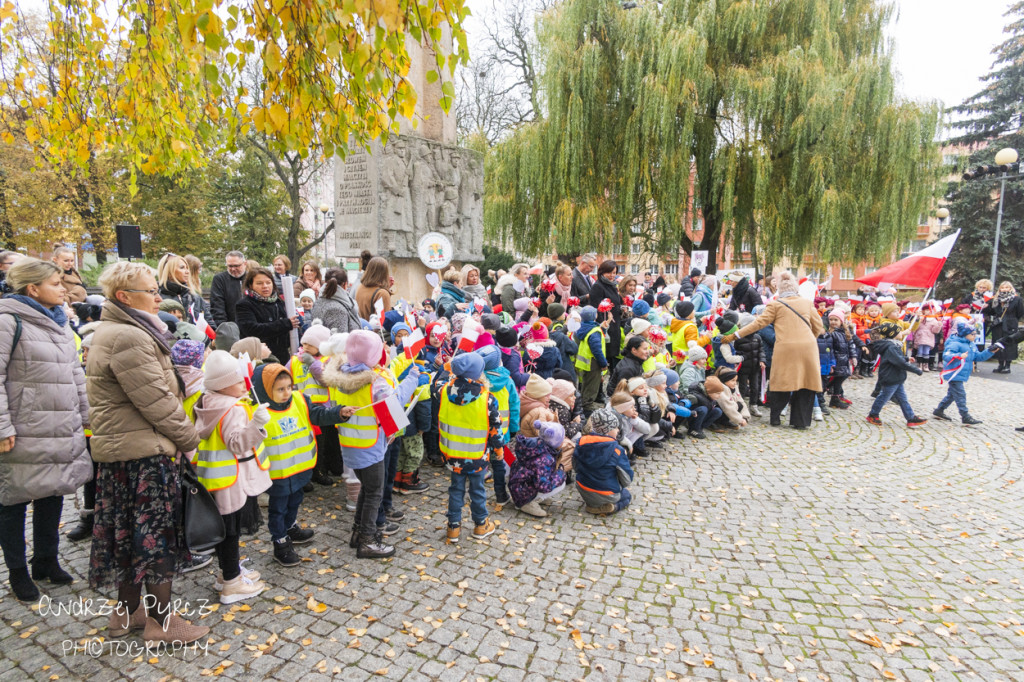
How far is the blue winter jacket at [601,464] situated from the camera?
469 centimetres

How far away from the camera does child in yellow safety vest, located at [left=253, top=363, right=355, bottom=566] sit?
3572 millimetres

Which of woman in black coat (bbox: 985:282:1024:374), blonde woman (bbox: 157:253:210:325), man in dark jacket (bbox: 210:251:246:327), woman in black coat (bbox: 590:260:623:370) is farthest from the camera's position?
woman in black coat (bbox: 985:282:1024:374)

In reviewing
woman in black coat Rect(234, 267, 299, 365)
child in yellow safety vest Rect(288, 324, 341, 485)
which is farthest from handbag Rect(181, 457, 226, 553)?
woman in black coat Rect(234, 267, 299, 365)

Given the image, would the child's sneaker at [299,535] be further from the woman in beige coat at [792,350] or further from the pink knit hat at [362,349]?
the woman in beige coat at [792,350]

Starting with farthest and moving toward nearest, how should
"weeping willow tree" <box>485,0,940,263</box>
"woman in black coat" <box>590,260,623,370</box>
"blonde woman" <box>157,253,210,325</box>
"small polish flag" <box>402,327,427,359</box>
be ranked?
"weeping willow tree" <box>485,0,940,263</box> < "woman in black coat" <box>590,260,623,370</box> < "blonde woman" <box>157,253,210,325</box> < "small polish flag" <box>402,327,427,359</box>

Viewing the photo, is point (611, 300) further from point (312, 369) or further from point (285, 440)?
point (285, 440)

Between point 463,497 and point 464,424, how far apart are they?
608 millimetres

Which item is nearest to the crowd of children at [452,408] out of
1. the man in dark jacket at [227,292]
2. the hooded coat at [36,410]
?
the man in dark jacket at [227,292]

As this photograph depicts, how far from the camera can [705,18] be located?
1370 cm

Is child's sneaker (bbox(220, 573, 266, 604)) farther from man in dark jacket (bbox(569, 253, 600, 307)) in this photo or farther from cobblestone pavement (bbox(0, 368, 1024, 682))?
man in dark jacket (bbox(569, 253, 600, 307))

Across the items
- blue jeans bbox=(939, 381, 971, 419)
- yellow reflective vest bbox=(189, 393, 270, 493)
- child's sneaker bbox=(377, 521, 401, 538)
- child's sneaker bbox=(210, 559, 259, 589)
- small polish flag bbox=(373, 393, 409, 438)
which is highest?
small polish flag bbox=(373, 393, 409, 438)

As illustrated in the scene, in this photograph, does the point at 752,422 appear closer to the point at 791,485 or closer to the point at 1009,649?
the point at 791,485

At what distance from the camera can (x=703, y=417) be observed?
7250 millimetres

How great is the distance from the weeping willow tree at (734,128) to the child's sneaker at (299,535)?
1159 cm
